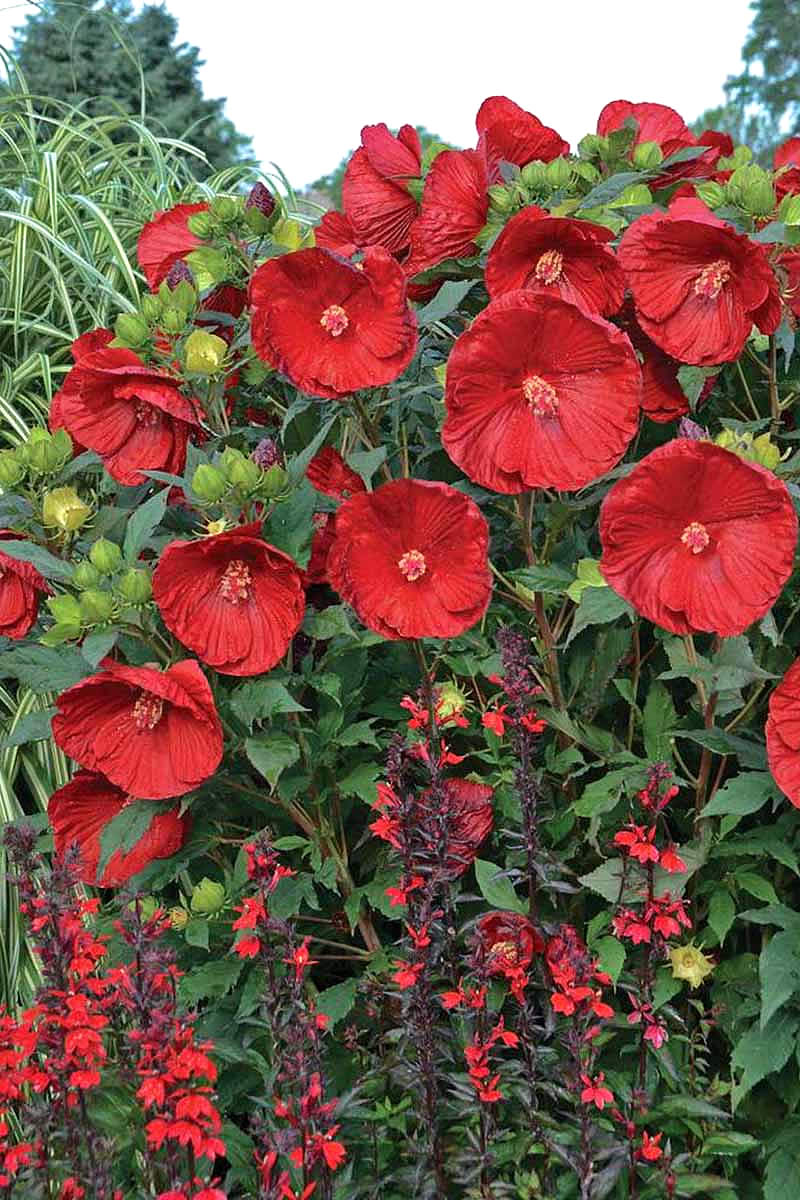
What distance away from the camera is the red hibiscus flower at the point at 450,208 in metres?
1.64

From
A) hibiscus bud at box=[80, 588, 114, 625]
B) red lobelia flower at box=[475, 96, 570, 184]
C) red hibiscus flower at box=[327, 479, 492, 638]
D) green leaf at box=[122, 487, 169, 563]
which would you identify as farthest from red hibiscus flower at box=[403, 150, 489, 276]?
hibiscus bud at box=[80, 588, 114, 625]

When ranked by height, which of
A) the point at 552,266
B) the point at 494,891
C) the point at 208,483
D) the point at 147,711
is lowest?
the point at 494,891

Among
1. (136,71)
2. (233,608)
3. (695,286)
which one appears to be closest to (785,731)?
(695,286)

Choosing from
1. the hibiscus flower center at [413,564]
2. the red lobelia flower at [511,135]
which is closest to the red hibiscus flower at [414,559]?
the hibiscus flower center at [413,564]

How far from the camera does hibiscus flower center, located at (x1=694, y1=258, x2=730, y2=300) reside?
1.51 meters

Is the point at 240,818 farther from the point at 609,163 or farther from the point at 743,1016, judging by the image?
the point at 609,163

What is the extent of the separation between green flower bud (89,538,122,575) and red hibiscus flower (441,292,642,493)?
0.40 metres

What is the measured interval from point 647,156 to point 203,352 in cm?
62

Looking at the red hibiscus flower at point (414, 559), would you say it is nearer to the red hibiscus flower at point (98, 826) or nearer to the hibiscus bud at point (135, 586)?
the hibiscus bud at point (135, 586)

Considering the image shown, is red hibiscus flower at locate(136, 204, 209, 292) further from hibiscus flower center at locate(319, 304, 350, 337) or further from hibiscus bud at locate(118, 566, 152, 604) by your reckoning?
hibiscus bud at locate(118, 566, 152, 604)

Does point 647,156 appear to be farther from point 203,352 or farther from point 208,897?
point 208,897

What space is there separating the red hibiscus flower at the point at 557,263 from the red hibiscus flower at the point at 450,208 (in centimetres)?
11

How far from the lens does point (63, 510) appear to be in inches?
65.8

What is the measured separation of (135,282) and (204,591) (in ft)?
4.41
